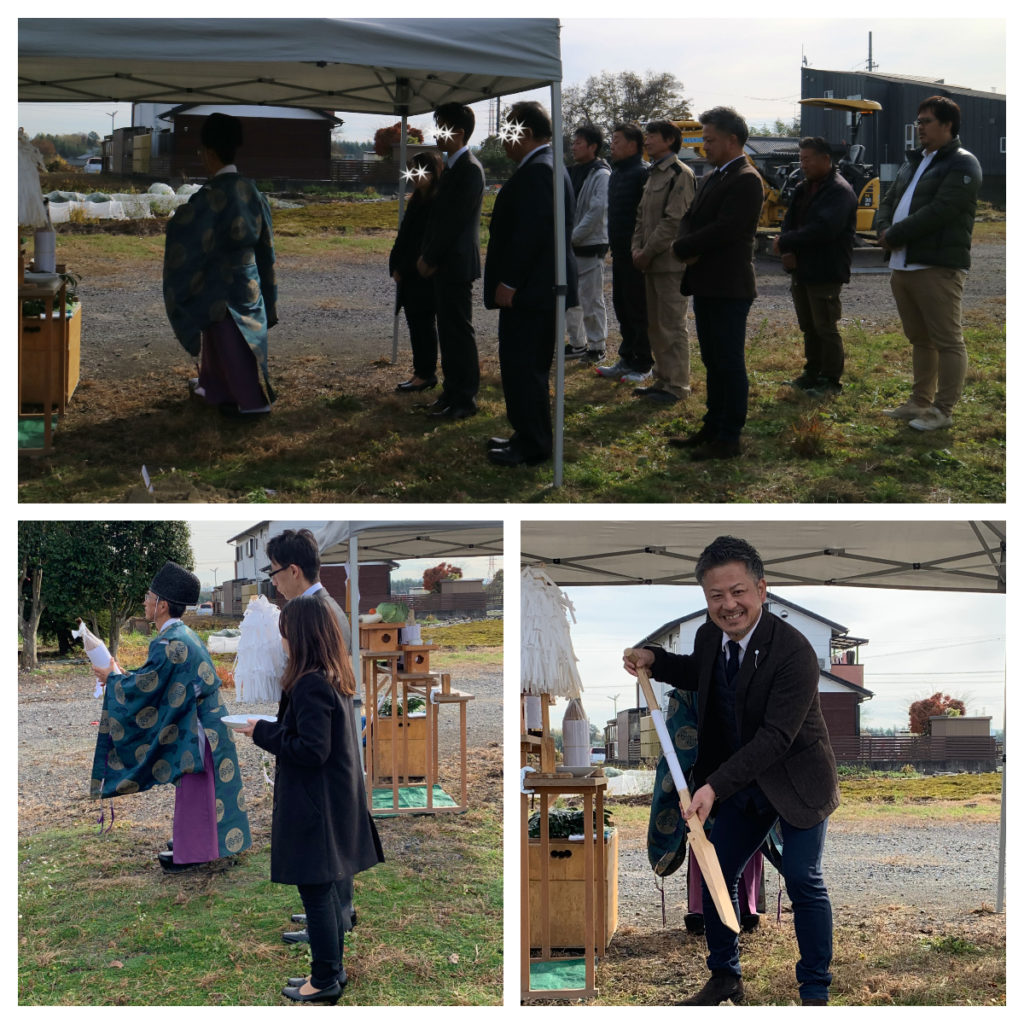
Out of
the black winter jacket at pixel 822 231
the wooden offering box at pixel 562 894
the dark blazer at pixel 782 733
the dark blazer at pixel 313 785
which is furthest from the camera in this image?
the black winter jacket at pixel 822 231

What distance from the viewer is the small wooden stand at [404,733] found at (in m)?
6.31

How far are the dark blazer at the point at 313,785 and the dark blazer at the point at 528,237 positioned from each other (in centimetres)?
234

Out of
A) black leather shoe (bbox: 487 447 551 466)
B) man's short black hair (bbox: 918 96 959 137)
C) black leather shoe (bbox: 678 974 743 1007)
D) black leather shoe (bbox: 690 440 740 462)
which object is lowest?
black leather shoe (bbox: 678 974 743 1007)

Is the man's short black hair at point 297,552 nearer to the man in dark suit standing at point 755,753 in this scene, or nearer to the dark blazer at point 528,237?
the man in dark suit standing at point 755,753

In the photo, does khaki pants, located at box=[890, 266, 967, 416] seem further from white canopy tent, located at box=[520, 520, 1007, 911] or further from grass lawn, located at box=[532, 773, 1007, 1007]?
grass lawn, located at box=[532, 773, 1007, 1007]

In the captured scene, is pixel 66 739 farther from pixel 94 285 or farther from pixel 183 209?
pixel 94 285

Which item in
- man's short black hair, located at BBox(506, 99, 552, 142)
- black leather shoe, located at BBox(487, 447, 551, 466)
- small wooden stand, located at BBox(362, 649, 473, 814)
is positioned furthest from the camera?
small wooden stand, located at BBox(362, 649, 473, 814)

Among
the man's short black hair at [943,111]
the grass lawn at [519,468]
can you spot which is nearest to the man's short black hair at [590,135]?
the grass lawn at [519,468]

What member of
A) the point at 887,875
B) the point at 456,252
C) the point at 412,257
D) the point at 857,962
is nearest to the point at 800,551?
the point at 857,962

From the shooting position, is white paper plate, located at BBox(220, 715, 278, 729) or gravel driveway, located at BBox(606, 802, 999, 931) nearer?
white paper plate, located at BBox(220, 715, 278, 729)

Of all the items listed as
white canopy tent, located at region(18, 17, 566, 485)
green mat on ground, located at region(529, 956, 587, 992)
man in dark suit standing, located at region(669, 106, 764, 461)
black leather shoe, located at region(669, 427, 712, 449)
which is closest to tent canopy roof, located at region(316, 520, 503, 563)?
black leather shoe, located at region(669, 427, 712, 449)

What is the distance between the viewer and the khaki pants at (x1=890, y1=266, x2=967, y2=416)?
5801mm

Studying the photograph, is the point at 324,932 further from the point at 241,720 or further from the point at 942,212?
the point at 942,212

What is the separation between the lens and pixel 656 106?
27.4 m
